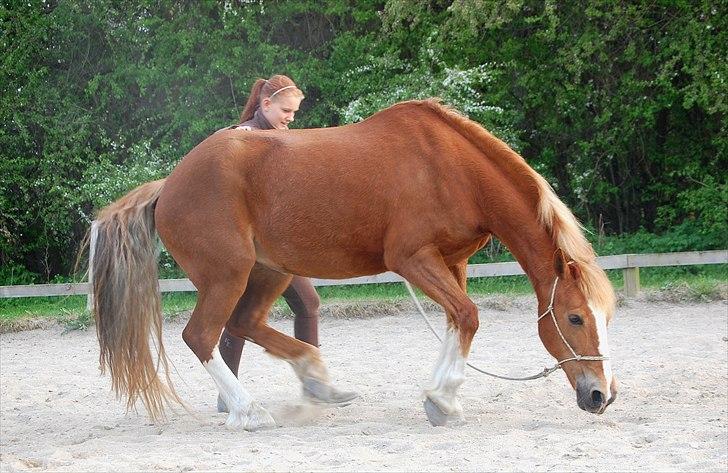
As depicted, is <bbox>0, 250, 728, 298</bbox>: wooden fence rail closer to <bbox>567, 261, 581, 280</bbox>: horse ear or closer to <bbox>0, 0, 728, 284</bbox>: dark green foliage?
<bbox>0, 0, 728, 284</bbox>: dark green foliage

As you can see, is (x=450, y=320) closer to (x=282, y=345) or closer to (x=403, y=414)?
(x=403, y=414)

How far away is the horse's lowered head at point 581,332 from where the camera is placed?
15.5 ft

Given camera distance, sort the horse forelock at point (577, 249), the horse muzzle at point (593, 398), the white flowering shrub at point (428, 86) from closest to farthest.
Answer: the horse muzzle at point (593, 398) < the horse forelock at point (577, 249) < the white flowering shrub at point (428, 86)

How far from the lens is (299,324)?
5852 mm

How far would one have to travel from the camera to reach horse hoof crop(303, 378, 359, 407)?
5520mm

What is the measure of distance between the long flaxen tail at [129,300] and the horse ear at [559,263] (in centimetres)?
223

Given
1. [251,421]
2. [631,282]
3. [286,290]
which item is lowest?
[631,282]

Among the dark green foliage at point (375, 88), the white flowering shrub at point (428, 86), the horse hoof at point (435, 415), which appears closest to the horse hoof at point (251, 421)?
the horse hoof at point (435, 415)

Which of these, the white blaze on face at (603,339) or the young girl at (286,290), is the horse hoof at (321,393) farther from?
the white blaze on face at (603,339)

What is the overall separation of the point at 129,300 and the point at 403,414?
1.73 metres

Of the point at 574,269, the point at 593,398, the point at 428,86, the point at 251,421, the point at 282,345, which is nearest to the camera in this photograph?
the point at 593,398

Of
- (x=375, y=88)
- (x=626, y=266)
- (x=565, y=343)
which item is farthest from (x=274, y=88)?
(x=375, y=88)

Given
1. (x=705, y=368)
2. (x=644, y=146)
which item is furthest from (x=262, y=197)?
(x=644, y=146)

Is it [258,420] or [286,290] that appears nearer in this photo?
[258,420]
